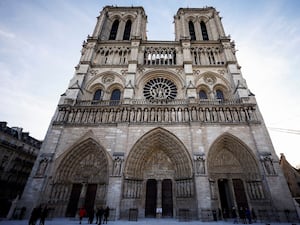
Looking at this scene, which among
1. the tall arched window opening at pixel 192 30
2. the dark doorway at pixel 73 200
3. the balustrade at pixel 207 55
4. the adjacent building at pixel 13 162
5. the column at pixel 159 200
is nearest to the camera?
the column at pixel 159 200

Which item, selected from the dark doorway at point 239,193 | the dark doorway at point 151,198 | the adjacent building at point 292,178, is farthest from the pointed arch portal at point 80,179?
the adjacent building at point 292,178

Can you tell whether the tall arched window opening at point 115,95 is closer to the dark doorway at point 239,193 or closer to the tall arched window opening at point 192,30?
the dark doorway at point 239,193

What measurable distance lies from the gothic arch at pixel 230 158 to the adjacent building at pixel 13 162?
16.6m

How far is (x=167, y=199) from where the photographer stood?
432 inches

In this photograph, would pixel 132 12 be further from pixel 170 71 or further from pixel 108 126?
pixel 108 126

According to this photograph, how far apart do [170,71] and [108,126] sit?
8.57 meters

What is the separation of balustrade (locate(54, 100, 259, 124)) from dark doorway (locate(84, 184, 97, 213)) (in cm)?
473

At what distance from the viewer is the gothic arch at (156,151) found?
35.5 feet

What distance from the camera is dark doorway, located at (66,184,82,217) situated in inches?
408

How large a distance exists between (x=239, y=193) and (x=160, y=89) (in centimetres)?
1067

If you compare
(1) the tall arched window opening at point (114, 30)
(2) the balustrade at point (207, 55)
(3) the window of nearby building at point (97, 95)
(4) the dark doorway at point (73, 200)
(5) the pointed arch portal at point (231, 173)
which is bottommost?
(4) the dark doorway at point (73, 200)

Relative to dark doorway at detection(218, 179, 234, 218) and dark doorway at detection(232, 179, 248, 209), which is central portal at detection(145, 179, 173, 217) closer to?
dark doorway at detection(218, 179, 234, 218)

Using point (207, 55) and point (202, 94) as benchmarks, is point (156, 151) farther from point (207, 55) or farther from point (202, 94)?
point (207, 55)

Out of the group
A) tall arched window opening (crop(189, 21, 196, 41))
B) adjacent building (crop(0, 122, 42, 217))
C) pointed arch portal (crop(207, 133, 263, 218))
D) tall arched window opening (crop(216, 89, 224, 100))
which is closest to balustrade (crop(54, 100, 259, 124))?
pointed arch portal (crop(207, 133, 263, 218))
